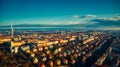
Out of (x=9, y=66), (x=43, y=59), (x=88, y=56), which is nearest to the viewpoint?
(x=9, y=66)

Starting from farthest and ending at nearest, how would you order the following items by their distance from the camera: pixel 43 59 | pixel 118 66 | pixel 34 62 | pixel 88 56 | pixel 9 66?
pixel 88 56 < pixel 43 59 < pixel 34 62 < pixel 118 66 < pixel 9 66

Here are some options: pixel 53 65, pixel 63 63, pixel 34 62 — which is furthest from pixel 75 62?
pixel 34 62

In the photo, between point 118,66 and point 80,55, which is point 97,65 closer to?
point 118,66

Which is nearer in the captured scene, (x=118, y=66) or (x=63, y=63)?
(x=118, y=66)

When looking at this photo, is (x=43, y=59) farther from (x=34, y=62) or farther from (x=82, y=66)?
(x=82, y=66)

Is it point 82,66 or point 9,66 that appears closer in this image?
point 9,66

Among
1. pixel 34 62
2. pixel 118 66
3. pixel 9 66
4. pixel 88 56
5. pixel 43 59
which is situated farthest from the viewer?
pixel 88 56

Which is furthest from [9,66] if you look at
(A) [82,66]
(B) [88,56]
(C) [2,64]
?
(B) [88,56]

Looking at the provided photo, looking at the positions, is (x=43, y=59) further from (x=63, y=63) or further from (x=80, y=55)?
(x=80, y=55)
